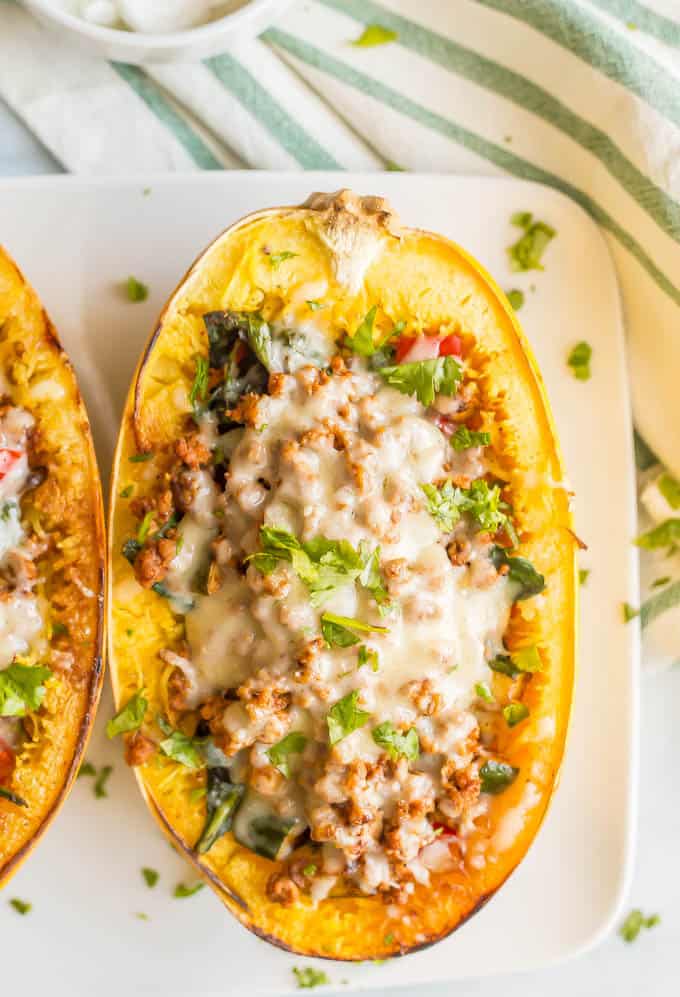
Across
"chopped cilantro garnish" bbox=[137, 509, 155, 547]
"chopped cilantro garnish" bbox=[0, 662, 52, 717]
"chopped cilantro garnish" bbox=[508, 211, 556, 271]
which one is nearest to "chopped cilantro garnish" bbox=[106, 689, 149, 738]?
"chopped cilantro garnish" bbox=[0, 662, 52, 717]

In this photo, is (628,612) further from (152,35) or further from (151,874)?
(152,35)

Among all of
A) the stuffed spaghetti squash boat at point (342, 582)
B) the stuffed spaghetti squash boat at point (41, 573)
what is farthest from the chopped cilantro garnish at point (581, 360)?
the stuffed spaghetti squash boat at point (41, 573)

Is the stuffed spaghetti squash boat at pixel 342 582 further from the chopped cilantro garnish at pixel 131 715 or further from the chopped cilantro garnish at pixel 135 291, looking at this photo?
the chopped cilantro garnish at pixel 135 291

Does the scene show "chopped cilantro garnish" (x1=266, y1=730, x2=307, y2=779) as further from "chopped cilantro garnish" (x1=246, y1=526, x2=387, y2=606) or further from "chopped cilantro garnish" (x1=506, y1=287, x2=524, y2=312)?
"chopped cilantro garnish" (x1=506, y1=287, x2=524, y2=312)

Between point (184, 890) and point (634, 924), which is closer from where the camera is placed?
point (184, 890)

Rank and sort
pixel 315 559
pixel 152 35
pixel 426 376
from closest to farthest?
pixel 315 559 → pixel 426 376 → pixel 152 35

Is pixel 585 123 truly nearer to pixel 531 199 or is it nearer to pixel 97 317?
pixel 531 199

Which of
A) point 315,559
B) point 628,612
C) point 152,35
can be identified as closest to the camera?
point 315,559

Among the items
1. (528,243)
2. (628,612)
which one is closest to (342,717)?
(628,612)
